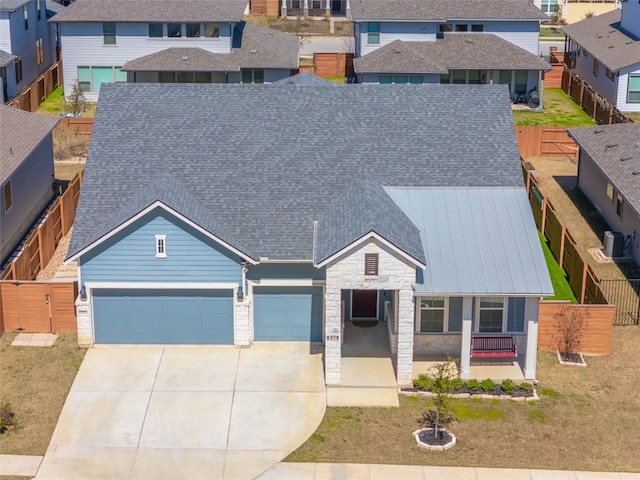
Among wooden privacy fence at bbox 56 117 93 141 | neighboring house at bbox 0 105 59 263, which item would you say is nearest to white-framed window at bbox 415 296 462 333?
neighboring house at bbox 0 105 59 263

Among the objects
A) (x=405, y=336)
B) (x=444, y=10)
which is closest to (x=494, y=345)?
(x=405, y=336)

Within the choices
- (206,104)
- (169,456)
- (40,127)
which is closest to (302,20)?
(40,127)

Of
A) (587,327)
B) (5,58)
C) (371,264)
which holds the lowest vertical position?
(587,327)

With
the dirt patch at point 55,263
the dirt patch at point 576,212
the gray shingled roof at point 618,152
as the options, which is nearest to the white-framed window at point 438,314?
the dirt patch at point 576,212

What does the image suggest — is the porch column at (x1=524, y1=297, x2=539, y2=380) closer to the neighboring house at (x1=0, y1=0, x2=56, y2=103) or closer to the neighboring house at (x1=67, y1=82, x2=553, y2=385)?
the neighboring house at (x1=67, y1=82, x2=553, y2=385)

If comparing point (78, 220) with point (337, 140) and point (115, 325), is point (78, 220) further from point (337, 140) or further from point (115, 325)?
point (337, 140)

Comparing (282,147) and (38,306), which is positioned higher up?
(282,147)

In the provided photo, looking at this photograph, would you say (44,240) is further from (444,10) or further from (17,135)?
(444,10)
